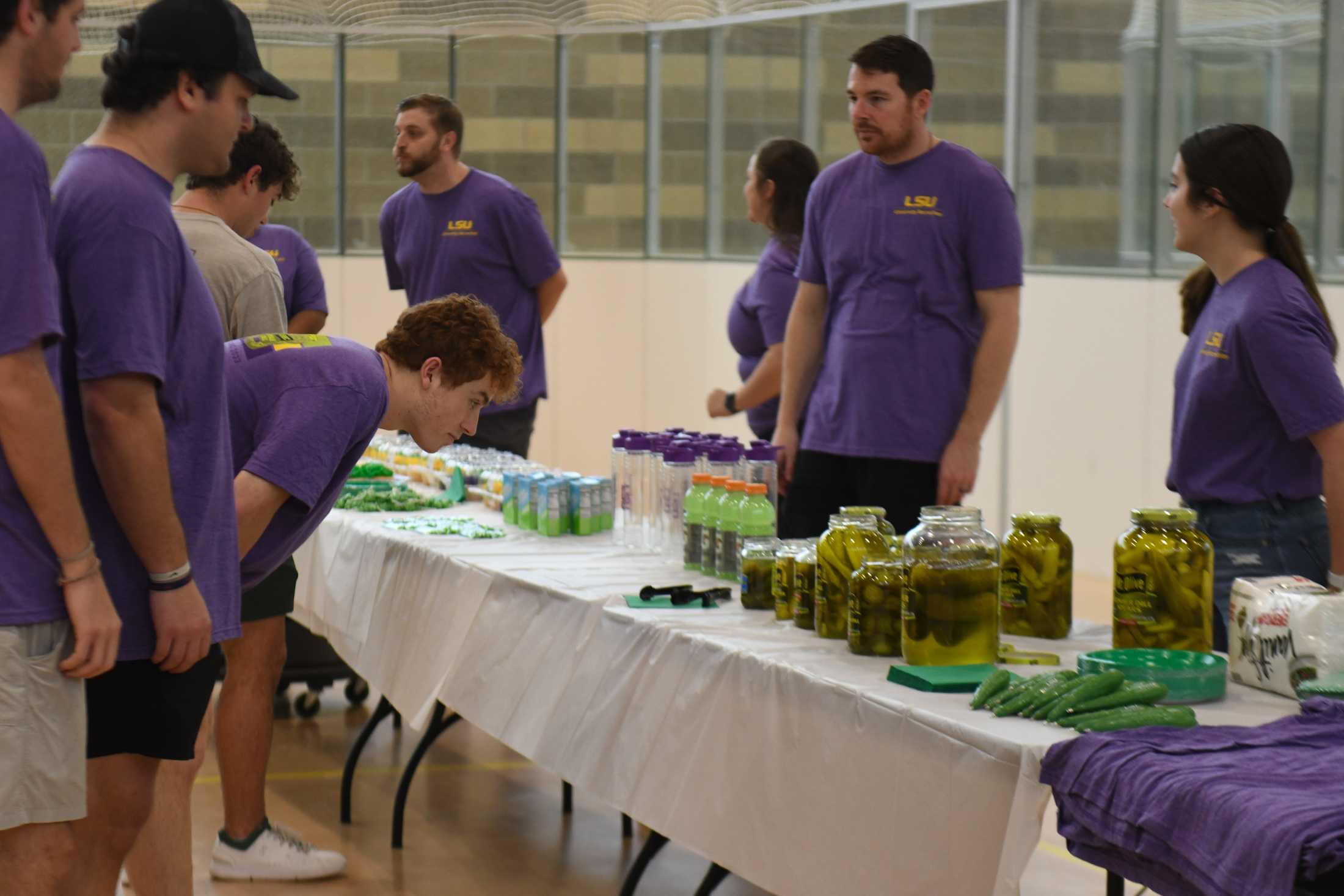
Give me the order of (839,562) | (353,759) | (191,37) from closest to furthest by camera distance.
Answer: (191,37)
(839,562)
(353,759)

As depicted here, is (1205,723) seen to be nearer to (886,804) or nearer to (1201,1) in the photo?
(886,804)

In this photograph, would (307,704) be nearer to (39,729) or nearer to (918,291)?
(918,291)

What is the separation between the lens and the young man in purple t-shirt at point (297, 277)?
15.6 ft

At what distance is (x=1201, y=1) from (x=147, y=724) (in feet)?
19.7


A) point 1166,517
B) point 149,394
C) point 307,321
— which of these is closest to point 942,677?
point 1166,517

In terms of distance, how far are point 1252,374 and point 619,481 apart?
1460 millimetres

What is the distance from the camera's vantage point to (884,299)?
11.3ft

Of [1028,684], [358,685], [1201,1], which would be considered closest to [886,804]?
[1028,684]

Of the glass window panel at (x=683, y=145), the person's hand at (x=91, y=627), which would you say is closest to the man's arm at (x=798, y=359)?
the person's hand at (x=91, y=627)

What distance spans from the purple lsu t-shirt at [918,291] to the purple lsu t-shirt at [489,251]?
68.8 inches

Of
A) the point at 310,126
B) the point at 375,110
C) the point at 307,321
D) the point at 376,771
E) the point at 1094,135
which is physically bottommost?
the point at 376,771

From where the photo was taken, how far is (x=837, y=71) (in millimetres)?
8562

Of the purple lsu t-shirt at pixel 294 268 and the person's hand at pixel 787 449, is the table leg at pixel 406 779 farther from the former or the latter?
the purple lsu t-shirt at pixel 294 268

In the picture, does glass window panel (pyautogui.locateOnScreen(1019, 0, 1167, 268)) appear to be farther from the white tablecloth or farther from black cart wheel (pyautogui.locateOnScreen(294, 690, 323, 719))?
the white tablecloth
